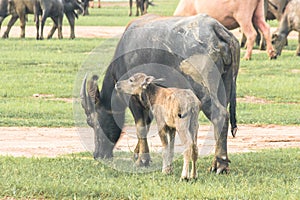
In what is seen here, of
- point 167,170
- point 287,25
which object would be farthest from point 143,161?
point 287,25

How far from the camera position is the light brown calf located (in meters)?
9.25

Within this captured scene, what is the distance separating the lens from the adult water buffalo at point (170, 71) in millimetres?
10039

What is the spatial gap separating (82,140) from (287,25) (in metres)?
14.3

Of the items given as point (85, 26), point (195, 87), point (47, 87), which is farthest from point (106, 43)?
point (85, 26)

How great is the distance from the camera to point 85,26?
3594 cm

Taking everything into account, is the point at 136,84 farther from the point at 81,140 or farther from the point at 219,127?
the point at 81,140

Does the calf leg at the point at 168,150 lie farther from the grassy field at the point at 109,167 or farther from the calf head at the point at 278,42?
the calf head at the point at 278,42

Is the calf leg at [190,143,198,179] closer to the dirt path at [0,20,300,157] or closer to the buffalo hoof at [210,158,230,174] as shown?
the buffalo hoof at [210,158,230,174]

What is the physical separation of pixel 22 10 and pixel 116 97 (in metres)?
21.4

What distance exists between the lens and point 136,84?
383 inches

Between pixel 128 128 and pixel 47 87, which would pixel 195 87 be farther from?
pixel 47 87

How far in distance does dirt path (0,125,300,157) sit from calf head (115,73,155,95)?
131 cm

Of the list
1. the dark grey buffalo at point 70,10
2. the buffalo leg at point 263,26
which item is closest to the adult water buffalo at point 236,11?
the buffalo leg at point 263,26

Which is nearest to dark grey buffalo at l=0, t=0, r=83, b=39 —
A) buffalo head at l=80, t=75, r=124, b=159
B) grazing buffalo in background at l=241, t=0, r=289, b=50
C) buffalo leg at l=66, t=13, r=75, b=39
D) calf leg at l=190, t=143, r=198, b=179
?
buffalo leg at l=66, t=13, r=75, b=39
